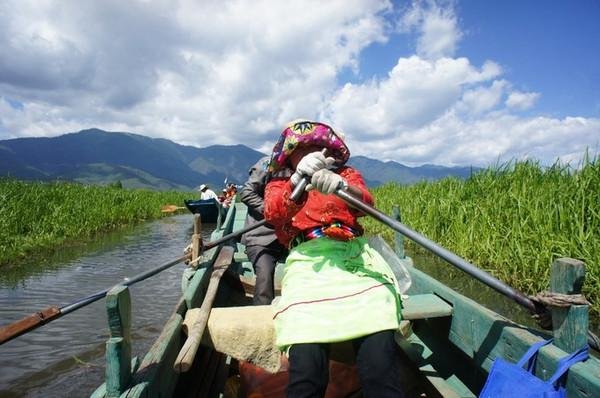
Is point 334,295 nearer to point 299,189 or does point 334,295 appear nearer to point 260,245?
point 299,189

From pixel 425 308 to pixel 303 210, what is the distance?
998mm

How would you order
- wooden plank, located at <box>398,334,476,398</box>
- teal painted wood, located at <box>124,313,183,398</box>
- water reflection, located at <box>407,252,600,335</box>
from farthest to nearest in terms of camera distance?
water reflection, located at <box>407,252,600,335</box>
wooden plank, located at <box>398,334,476,398</box>
teal painted wood, located at <box>124,313,183,398</box>

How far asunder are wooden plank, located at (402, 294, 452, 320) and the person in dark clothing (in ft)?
4.69

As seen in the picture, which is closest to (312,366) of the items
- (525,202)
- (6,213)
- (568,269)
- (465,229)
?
(568,269)

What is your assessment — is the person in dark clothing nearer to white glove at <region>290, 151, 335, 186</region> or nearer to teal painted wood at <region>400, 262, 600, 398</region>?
teal painted wood at <region>400, 262, 600, 398</region>

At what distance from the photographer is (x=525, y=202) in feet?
17.5

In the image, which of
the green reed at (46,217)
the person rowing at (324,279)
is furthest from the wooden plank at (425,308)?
the green reed at (46,217)

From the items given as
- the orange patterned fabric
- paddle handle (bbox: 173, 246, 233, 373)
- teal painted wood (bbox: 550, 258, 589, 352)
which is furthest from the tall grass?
paddle handle (bbox: 173, 246, 233, 373)

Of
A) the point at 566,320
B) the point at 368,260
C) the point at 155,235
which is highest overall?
the point at 368,260

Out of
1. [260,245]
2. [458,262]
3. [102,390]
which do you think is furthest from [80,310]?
[458,262]

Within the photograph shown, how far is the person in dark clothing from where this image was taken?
3.68m

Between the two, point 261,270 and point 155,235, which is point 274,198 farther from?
point 155,235

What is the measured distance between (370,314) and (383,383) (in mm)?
287

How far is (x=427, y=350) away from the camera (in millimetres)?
2990
